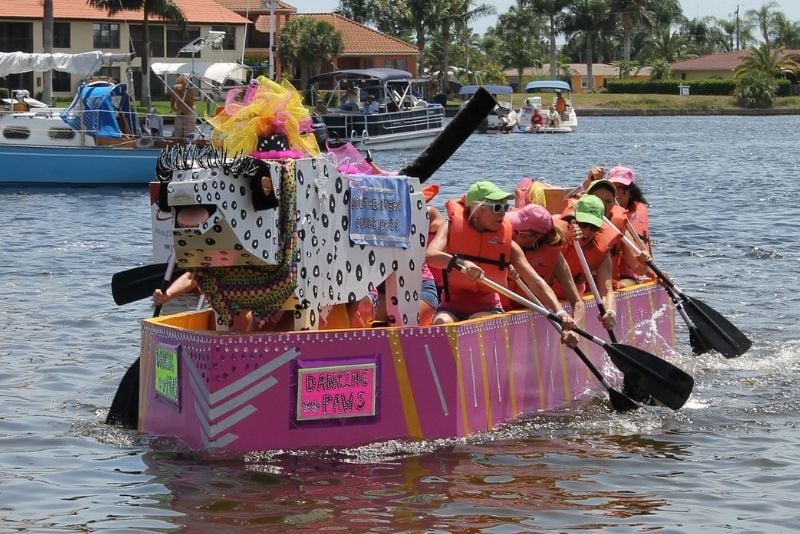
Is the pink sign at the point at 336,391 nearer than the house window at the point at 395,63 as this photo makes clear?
Yes

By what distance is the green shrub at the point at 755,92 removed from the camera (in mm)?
83438

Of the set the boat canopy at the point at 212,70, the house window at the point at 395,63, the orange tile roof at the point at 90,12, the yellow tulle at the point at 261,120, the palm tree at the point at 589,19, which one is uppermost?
the palm tree at the point at 589,19

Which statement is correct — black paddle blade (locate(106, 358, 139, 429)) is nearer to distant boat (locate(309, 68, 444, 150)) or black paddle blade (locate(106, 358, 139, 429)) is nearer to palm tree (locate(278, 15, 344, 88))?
distant boat (locate(309, 68, 444, 150))

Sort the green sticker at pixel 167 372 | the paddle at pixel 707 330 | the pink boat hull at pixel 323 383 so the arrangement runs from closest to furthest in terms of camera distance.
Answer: the pink boat hull at pixel 323 383 → the green sticker at pixel 167 372 → the paddle at pixel 707 330

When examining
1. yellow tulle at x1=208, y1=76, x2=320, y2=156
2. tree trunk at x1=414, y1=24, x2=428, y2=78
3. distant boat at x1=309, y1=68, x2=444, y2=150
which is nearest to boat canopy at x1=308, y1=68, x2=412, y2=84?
distant boat at x1=309, y1=68, x2=444, y2=150

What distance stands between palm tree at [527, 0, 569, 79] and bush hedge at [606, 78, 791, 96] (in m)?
10.7

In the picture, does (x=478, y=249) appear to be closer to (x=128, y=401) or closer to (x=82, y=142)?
(x=128, y=401)

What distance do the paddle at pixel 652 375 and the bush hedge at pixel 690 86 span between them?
80588mm

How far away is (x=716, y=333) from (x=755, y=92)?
7475cm

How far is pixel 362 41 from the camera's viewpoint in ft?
266

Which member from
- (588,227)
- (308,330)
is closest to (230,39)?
(588,227)

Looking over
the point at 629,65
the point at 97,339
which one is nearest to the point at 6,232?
the point at 97,339

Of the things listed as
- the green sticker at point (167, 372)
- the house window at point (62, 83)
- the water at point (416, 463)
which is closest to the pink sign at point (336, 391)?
the water at point (416, 463)

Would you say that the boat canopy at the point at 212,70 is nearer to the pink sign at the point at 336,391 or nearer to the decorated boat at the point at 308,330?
the decorated boat at the point at 308,330
